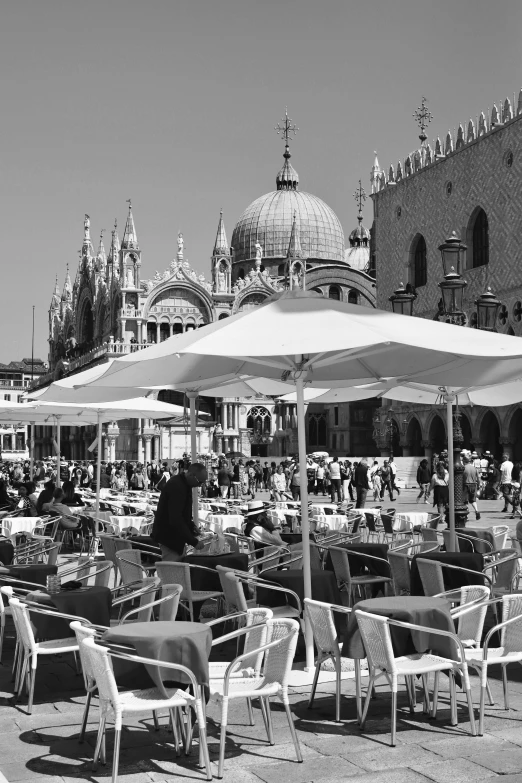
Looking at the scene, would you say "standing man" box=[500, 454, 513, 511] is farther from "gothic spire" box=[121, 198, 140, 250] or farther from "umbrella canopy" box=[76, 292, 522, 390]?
"gothic spire" box=[121, 198, 140, 250]

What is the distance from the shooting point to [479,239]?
36781 millimetres

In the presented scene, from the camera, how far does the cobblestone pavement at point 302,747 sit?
4.50 meters

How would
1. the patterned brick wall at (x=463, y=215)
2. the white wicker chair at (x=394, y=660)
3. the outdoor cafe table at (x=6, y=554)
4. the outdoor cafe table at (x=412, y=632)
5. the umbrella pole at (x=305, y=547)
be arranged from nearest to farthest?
the white wicker chair at (x=394, y=660) < the outdoor cafe table at (x=412, y=632) < the umbrella pole at (x=305, y=547) < the outdoor cafe table at (x=6, y=554) < the patterned brick wall at (x=463, y=215)

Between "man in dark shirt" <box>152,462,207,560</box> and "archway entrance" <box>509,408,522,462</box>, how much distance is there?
2802 cm

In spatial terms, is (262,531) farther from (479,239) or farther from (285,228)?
(285,228)

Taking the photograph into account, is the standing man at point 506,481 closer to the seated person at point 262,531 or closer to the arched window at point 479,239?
the seated person at point 262,531

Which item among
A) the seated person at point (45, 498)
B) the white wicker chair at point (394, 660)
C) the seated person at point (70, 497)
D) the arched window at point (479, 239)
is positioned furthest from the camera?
the arched window at point (479, 239)

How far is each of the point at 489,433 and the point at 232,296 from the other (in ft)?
84.8

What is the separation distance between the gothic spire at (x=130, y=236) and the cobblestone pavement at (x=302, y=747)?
5620 centimetres

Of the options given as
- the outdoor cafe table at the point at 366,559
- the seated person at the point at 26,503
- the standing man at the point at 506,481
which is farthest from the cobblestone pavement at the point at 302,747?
the standing man at the point at 506,481

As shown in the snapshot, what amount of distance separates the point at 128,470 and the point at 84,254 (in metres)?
39.5

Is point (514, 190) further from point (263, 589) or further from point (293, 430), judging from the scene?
point (263, 589)

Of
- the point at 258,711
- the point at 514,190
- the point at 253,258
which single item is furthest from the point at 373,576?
the point at 253,258

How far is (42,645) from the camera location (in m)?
5.79
